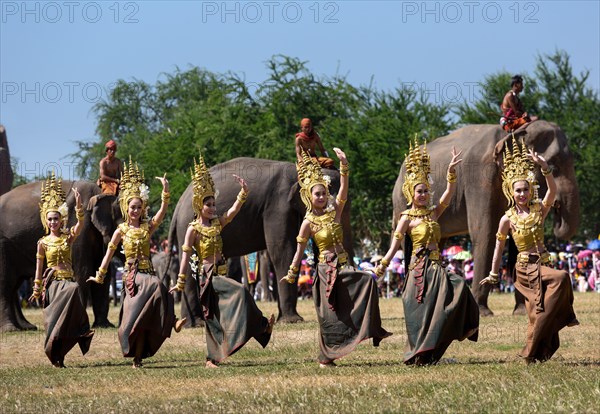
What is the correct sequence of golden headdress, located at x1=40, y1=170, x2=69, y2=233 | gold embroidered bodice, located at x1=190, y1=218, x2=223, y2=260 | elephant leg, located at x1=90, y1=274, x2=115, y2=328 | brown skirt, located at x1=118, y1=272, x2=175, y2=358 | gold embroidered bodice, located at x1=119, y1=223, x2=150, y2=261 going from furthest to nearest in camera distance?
elephant leg, located at x1=90, y1=274, x2=115, y2=328, golden headdress, located at x1=40, y1=170, x2=69, y2=233, gold embroidered bodice, located at x1=119, y1=223, x2=150, y2=261, brown skirt, located at x1=118, y1=272, x2=175, y2=358, gold embroidered bodice, located at x1=190, y1=218, x2=223, y2=260

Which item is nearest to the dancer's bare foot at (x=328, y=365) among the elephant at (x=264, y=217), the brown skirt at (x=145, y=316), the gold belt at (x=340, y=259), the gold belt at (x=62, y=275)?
the gold belt at (x=340, y=259)

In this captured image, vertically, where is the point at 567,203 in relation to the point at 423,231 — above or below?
above

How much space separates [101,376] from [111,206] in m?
8.72

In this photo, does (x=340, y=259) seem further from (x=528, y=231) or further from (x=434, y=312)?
(x=528, y=231)

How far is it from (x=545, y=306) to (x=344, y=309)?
2.24m

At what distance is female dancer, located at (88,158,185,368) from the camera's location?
14.4 metres

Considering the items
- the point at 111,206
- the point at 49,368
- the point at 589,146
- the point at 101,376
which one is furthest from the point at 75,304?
the point at 589,146

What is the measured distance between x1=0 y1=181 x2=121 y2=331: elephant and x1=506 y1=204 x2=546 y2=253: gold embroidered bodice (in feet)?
34.5

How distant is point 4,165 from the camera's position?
82.5ft

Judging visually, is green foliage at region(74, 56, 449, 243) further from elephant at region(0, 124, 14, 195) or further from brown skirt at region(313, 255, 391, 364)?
brown skirt at region(313, 255, 391, 364)

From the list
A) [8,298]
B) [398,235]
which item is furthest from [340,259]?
[8,298]

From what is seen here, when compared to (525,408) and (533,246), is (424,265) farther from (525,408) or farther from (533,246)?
(525,408)

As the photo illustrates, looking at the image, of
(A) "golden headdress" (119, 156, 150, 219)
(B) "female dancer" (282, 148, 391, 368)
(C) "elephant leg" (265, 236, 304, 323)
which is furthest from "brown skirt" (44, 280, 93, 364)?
(C) "elephant leg" (265, 236, 304, 323)

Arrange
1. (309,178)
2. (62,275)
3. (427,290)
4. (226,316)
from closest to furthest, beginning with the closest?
(427,290) → (309,178) → (226,316) → (62,275)
